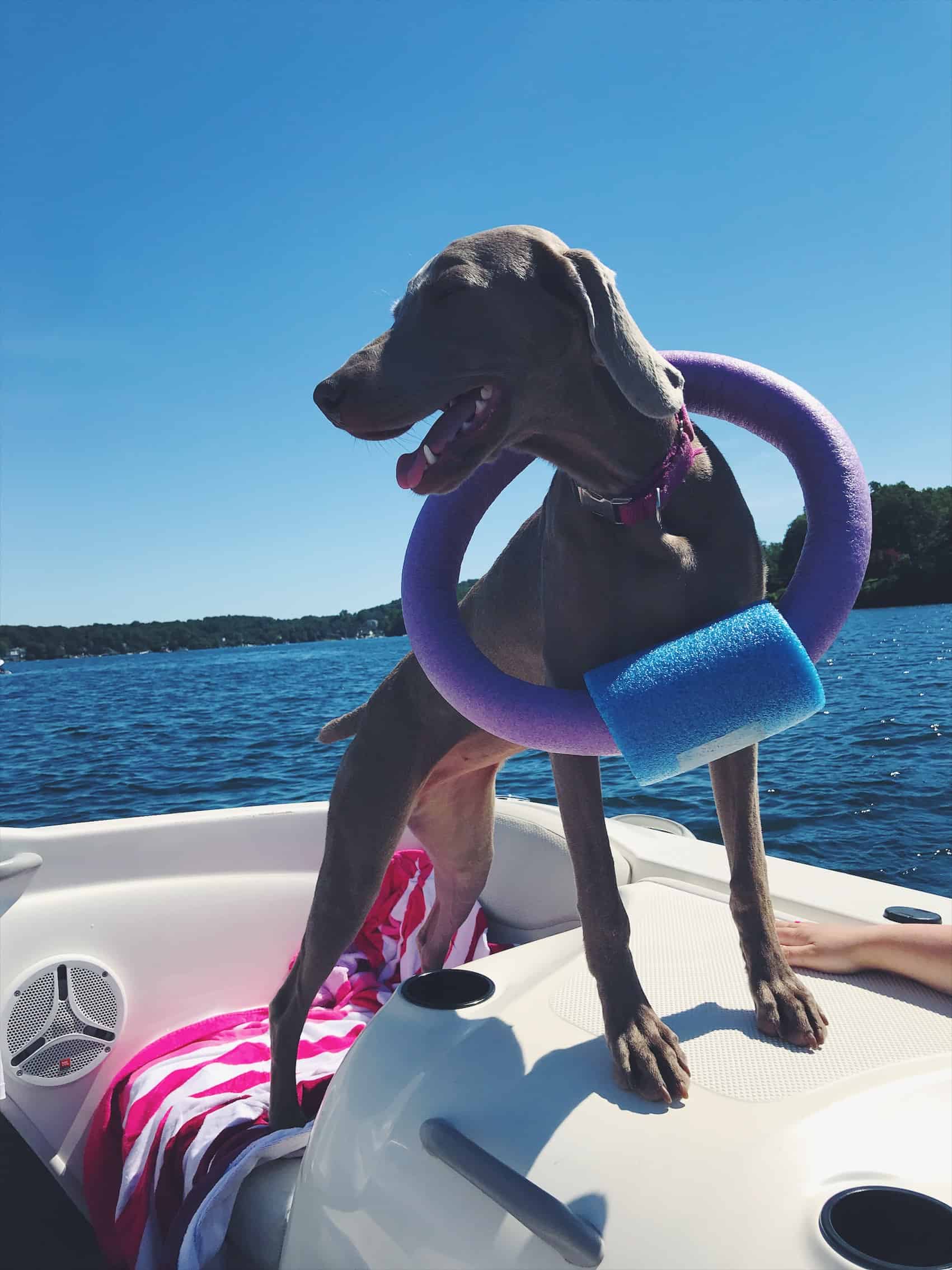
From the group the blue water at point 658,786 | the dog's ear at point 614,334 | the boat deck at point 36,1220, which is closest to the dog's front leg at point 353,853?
the boat deck at point 36,1220

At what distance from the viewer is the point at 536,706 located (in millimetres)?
1891

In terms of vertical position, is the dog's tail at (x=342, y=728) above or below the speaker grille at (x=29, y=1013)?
above

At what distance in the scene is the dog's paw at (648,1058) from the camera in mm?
1655

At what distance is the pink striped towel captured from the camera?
225cm

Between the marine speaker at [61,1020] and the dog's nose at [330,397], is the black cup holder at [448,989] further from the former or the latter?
the marine speaker at [61,1020]

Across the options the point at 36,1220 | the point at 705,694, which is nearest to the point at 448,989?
the point at 705,694

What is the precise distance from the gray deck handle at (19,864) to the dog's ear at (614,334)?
2800 millimetres

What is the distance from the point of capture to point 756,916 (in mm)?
2020

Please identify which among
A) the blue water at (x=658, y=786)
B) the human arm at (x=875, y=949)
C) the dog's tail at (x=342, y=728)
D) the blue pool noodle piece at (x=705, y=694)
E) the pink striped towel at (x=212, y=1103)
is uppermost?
the blue pool noodle piece at (x=705, y=694)

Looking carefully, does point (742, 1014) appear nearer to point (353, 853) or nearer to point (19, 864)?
point (353, 853)

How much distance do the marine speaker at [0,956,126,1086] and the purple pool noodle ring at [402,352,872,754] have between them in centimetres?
207

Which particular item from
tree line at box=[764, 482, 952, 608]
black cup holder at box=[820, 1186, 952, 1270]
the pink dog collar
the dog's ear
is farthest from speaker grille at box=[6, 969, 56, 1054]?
tree line at box=[764, 482, 952, 608]

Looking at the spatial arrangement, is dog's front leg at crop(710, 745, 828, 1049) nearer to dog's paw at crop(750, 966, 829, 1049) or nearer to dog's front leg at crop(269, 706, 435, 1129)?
dog's paw at crop(750, 966, 829, 1049)

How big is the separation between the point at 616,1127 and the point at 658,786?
816 centimetres
